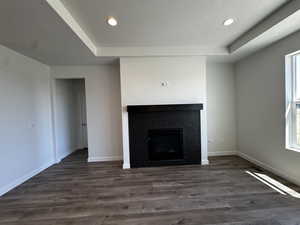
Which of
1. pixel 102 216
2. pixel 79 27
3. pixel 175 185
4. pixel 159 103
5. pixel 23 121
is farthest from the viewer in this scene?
pixel 159 103

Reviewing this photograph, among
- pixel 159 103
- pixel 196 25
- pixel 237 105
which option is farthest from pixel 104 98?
pixel 237 105

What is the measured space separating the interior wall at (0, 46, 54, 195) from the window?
4.90m

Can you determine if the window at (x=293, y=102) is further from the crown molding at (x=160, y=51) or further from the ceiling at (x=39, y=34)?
the ceiling at (x=39, y=34)

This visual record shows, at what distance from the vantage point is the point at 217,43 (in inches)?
145

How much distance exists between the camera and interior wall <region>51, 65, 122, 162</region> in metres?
4.42

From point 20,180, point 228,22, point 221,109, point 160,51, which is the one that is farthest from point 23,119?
point 221,109

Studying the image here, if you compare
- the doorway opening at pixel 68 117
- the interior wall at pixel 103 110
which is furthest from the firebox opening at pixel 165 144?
the doorway opening at pixel 68 117

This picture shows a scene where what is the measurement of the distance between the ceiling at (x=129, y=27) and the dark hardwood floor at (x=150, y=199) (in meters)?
2.47

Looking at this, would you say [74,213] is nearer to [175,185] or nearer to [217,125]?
[175,185]

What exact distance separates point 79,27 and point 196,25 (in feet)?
6.34

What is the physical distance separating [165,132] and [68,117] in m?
3.19

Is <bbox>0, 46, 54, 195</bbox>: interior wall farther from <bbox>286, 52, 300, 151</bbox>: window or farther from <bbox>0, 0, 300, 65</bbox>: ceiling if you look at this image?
<bbox>286, 52, 300, 151</bbox>: window

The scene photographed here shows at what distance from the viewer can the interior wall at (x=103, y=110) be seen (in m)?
4.42

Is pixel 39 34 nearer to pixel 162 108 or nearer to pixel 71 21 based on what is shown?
pixel 71 21
